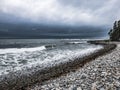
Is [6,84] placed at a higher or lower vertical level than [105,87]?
lower

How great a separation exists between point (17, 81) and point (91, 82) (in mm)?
7843

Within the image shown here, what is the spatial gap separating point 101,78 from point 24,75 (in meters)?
9.53

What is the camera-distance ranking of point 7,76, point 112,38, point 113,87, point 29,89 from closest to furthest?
point 113,87, point 29,89, point 7,76, point 112,38

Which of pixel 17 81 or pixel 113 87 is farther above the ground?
pixel 113 87

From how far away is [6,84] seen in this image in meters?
17.3

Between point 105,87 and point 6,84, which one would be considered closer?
point 105,87

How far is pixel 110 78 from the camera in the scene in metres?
12.9

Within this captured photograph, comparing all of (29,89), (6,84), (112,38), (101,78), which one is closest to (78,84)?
(101,78)

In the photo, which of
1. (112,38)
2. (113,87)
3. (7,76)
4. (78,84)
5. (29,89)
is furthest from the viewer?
(112,38)

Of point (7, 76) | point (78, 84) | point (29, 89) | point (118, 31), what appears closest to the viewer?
point (78, 84)

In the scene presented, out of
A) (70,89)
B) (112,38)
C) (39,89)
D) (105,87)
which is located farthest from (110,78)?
(112,38)

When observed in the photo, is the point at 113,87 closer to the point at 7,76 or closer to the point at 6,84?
the point at 6,84

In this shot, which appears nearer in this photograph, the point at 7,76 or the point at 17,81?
the point at 17,81

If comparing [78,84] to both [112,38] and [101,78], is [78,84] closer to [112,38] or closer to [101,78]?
[101,78]
